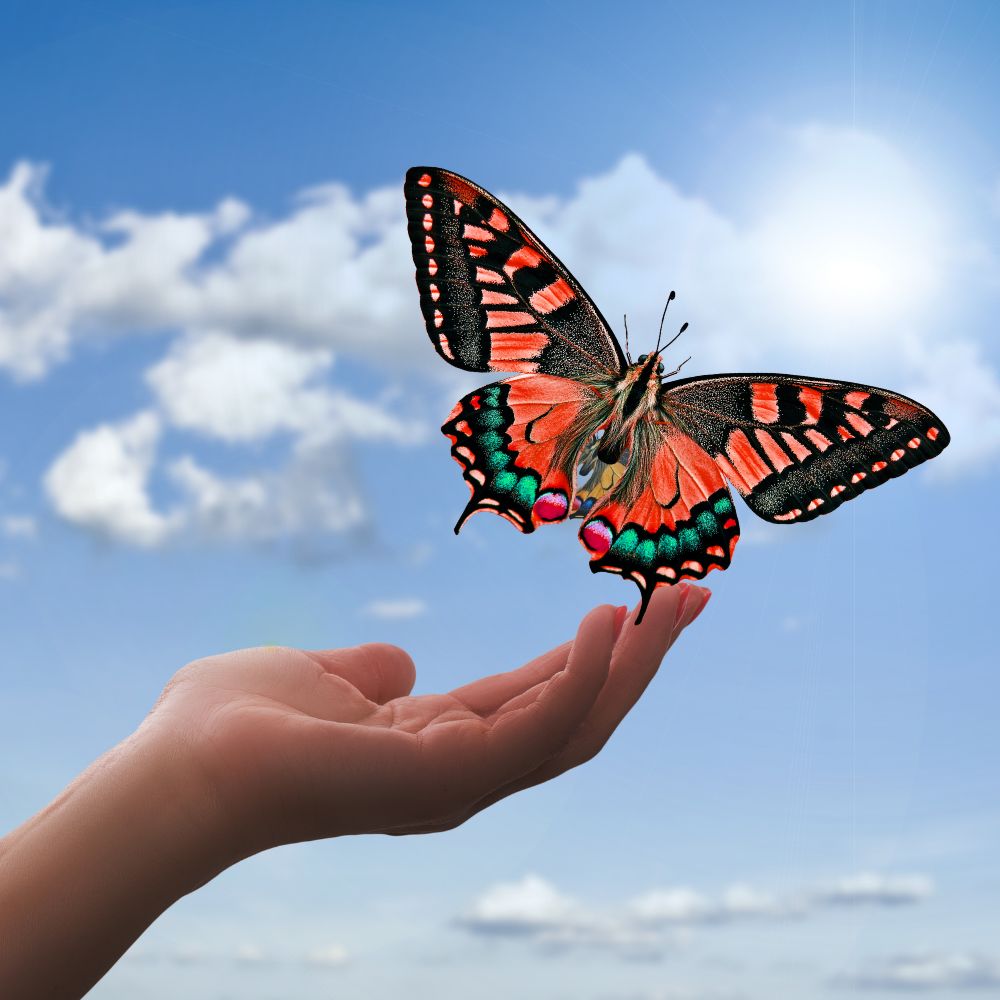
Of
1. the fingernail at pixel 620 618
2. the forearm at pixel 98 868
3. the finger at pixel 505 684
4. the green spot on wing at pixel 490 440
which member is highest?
the green spot on wing at pixel 490 440

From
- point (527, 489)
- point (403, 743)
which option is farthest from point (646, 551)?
point (403, 743)

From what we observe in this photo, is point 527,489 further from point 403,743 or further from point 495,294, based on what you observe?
point 403,743

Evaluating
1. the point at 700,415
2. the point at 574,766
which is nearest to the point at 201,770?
the point at 574,766

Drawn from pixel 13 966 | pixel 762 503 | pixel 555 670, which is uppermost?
pixel 762 503

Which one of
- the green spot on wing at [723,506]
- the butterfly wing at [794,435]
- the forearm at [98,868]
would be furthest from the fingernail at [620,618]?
the forearm at [98,868]

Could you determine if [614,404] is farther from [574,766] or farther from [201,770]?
[201,770]

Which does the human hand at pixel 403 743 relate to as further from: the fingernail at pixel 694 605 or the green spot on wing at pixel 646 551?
the green spot on wing at pixel 646 551

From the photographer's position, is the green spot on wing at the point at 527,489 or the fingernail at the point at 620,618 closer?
the fingernail at the point at 620,618
